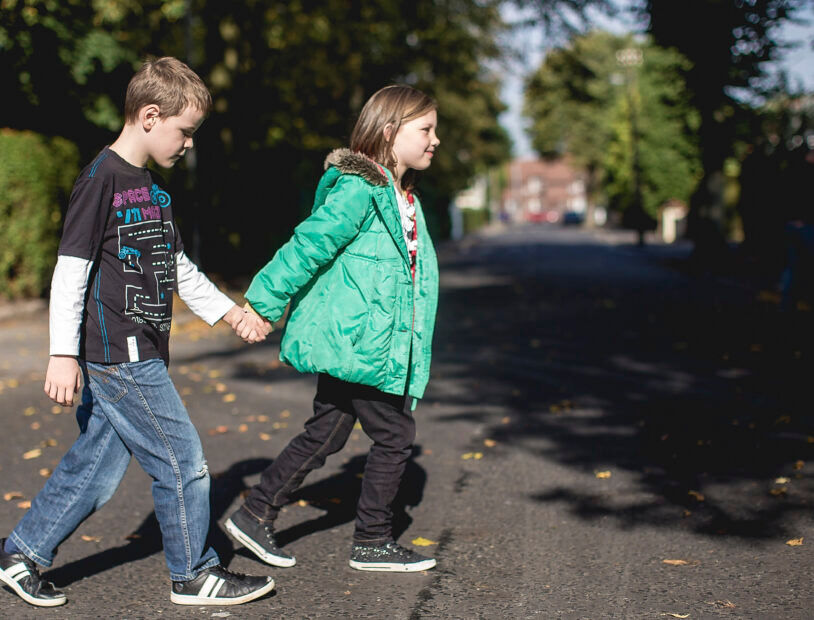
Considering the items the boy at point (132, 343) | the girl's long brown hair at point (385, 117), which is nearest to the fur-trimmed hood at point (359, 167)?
the girl's long brown hair at point (385, 117)

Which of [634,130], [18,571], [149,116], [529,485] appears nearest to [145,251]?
[149,116]

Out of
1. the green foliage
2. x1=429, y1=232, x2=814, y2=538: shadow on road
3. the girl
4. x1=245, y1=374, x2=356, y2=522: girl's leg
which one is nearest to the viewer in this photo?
the girl

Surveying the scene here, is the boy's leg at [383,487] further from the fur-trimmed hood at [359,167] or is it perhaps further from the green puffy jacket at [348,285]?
the fur-trimmed hood at [359,167]

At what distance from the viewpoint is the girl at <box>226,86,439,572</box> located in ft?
10.9

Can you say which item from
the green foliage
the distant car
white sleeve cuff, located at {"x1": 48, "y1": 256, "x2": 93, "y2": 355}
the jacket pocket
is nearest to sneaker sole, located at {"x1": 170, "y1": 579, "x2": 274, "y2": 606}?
the jacket pocket

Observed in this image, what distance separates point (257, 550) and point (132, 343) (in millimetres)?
1074

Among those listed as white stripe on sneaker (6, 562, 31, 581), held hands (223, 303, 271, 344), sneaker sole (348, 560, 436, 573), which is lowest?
sneaker sole (348, 560, 436, 573)

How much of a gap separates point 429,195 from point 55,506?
37.3m

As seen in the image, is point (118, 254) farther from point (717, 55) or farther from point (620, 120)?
point (620, 120)

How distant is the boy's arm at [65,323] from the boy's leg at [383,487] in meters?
1.07

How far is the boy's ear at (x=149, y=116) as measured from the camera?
2.96m

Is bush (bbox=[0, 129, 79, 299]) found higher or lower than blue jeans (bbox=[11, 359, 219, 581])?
higher

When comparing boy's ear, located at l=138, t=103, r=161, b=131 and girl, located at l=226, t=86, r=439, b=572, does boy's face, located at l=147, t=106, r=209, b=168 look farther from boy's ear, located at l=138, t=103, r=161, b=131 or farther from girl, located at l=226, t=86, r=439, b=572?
girl, located at l=226, t=86, r=439, b=572

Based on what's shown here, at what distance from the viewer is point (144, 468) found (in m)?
3.18
